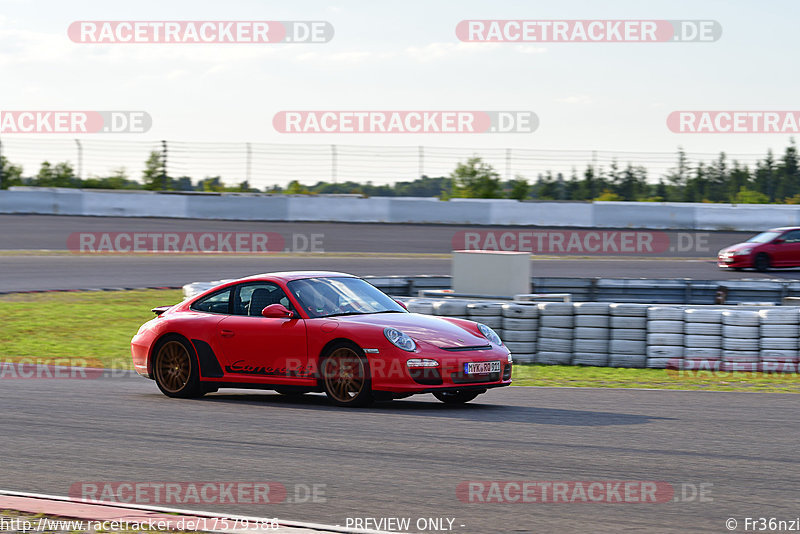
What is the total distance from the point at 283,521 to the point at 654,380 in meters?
7.07

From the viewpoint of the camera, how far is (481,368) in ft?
27.6

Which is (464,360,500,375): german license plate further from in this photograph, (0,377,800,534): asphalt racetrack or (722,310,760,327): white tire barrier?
(722,310,760,327): white tire barrier

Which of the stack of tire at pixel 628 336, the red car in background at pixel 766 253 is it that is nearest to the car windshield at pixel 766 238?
the red car in background at pixel 766 253

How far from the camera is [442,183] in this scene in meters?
31.0

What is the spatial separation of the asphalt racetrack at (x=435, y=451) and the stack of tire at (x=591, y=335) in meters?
2.56

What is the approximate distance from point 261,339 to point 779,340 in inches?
233

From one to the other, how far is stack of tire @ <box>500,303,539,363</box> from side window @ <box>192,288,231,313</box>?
4025 mm

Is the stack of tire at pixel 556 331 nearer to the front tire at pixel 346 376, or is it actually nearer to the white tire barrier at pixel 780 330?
the white tire barrier at pixel 780 330

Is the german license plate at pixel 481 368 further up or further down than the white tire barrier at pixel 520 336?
further up

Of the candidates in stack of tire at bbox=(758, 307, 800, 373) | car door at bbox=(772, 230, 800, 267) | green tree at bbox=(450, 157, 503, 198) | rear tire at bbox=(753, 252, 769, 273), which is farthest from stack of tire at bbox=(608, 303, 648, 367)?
green tree at bbox=(450, 157, 503, 198)

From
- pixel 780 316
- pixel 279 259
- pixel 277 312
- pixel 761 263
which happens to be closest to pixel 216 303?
pixel 277 312

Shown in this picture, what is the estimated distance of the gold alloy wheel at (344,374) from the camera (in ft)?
27.6

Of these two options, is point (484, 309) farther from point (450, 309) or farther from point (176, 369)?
point (176, 369)

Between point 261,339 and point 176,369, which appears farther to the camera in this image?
point 176,369
